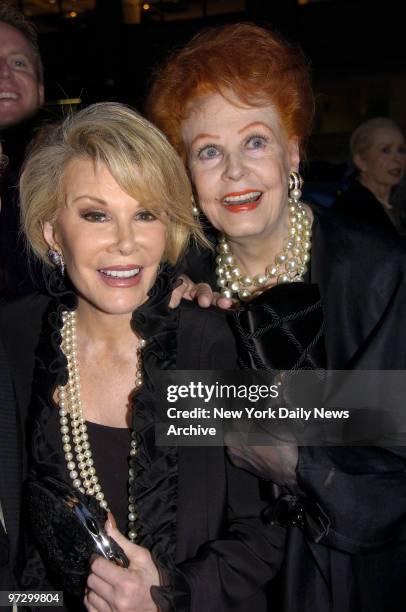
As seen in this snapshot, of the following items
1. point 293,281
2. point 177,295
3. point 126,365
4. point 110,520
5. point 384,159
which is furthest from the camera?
point 384,159

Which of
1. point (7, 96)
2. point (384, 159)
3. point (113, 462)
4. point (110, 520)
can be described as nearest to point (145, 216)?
point (113, 462)

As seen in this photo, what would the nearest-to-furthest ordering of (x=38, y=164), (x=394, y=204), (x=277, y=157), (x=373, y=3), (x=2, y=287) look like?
(x=38, y=164) < (x=277, y=157) < (x=2, y=287) < (x=394, y=204) < (x=373, y=3)

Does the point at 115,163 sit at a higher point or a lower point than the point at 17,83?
lower

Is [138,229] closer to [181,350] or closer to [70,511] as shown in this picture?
[181,350]

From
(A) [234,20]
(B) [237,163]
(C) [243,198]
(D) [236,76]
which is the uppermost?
(A) [234,20]

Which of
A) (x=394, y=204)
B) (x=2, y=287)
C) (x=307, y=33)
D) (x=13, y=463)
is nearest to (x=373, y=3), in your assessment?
(x=307, y=33)

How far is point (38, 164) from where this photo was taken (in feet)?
6.17

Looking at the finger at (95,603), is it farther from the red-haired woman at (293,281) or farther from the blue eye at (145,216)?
the blue eye at (145,216)

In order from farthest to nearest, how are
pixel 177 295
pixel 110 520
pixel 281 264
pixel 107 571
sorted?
pixel 281 264
pixel 177 295
pixel 110 520
pixel 107 571

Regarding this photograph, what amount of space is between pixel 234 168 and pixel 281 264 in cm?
39

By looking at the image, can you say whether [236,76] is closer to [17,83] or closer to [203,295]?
[203,295]

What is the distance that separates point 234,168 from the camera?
2.07 metres

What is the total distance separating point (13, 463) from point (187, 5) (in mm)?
18690

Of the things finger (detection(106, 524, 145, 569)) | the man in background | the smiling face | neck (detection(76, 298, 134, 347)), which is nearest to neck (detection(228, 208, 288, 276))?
neck (detection(76, 298, 134, 347))
